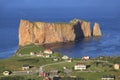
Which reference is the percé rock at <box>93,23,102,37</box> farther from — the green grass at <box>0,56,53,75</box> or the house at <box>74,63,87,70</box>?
the house at <box>74,63,87,70</box>

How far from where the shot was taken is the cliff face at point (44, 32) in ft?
380

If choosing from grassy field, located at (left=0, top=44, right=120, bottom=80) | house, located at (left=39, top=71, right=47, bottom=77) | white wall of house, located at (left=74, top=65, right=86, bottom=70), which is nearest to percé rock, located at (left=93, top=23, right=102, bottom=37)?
grassy field, located at (left=0, top=44, right=120, bottom=80)

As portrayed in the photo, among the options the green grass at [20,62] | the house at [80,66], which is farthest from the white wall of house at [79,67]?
the green grass at [20,62]

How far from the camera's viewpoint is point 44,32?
384ft

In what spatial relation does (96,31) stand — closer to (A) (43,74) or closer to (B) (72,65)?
(B) (72,65)

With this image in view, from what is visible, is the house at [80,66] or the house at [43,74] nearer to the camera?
the house at [43,74]

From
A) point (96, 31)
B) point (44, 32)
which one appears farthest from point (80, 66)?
point (96, 31)

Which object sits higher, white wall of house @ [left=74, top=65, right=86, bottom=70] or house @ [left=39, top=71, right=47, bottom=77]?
white wall of house @ [left=74, top=65, right=86, bottom=70]

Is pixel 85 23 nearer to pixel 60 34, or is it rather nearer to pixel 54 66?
pixel 60 34

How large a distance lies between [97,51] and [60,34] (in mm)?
17855

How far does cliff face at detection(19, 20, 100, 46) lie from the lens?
116 metres

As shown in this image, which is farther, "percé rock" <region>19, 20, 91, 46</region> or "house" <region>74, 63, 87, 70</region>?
"percé rock" <region>19, 20, 91, 46</region>

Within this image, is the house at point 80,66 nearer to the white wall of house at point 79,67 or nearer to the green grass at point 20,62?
the white wall of house at point 79,67

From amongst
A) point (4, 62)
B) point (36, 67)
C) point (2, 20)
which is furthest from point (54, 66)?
point (2, 20)
